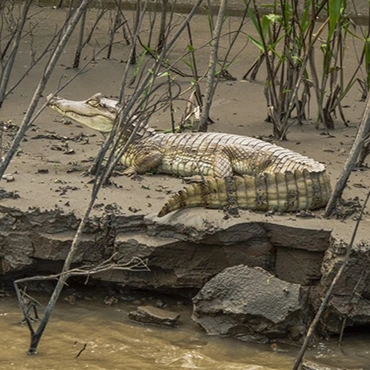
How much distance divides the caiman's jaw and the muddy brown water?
1.81 metres

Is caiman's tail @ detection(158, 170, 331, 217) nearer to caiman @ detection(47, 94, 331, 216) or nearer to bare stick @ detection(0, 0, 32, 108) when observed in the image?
caiman @ detection(47, 94, 331, 216)

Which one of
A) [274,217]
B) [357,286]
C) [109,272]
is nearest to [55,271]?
[109,272]

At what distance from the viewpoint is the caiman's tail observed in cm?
552

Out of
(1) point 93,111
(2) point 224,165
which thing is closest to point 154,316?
(2) point 224,165

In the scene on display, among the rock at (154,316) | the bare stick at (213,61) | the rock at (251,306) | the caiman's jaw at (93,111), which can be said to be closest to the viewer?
the rock at (251,306)

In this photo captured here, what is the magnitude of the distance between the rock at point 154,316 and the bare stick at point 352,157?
3.33ft

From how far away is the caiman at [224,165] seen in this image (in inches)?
220

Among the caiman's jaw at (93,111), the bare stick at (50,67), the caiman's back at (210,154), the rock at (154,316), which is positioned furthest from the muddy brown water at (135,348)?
the caiman's jaw at (93,111)

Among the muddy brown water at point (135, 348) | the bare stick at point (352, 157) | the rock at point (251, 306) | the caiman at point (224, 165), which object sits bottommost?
the muddy brown water at point (135, 348)

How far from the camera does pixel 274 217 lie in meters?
5.45

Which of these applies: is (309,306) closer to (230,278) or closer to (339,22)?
(230,278)

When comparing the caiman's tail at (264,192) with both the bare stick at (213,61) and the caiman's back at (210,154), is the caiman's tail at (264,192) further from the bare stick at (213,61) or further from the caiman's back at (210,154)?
the bare stick at (213,61)

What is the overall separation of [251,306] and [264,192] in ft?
2.74

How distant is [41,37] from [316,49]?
278 cm
